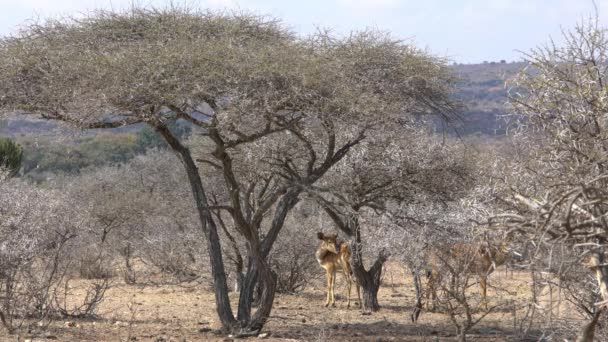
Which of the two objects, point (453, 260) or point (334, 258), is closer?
point (453, 260)

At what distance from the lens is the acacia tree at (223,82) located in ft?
32.8

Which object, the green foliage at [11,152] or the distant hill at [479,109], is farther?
the distant hill at [479,109]

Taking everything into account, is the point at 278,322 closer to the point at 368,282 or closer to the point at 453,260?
the point at 368,282

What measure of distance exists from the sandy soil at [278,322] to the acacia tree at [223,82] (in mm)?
969

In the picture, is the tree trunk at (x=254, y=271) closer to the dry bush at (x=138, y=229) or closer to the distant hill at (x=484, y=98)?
the dry bush at (x=138, y=229)

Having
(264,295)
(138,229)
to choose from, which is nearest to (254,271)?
(264,295)

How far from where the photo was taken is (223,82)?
10125 mm

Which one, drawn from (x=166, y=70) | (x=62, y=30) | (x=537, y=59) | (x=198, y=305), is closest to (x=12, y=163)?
(x=198, y=305)

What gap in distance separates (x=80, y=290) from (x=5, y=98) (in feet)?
24.2

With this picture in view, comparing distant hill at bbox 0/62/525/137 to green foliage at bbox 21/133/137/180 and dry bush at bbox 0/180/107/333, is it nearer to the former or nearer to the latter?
green foliage at bbox 21/133/137/180

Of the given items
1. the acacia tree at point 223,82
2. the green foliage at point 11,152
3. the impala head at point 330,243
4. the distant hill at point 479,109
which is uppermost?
the distant hill at point 479,109

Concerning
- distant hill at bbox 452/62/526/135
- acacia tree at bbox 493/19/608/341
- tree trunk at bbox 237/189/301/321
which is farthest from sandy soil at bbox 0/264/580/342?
distant hill at bbox 452/62/526/135

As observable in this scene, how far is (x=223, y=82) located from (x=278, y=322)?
417 cm

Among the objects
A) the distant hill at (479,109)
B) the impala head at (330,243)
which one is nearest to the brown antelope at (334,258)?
the impala head at (330,243)
